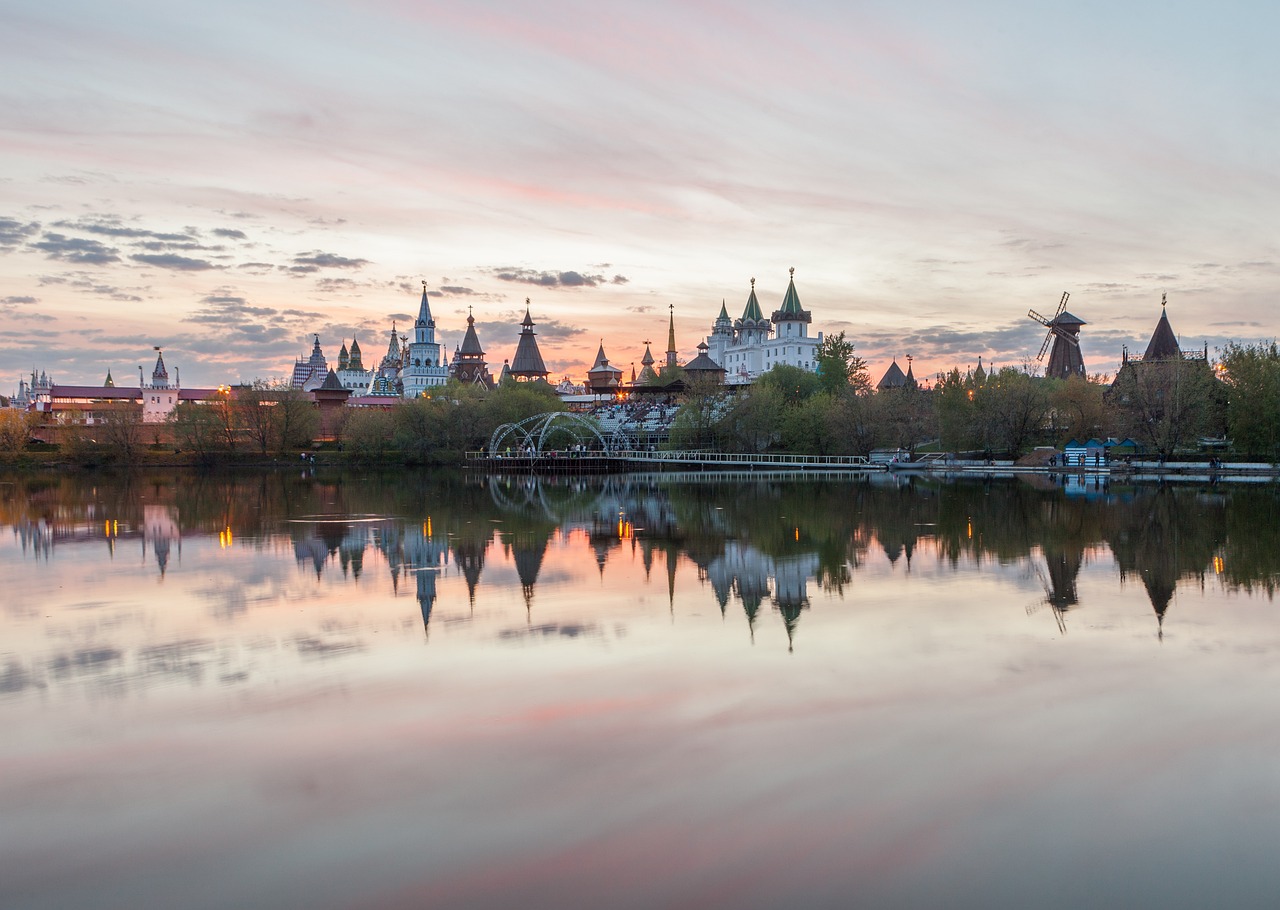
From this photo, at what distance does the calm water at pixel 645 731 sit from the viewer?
7.22 meters

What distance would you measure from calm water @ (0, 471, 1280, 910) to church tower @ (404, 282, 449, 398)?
5453 inches

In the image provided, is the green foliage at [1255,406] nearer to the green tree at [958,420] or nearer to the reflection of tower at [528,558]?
the green tree at [958,420]

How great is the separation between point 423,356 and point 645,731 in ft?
507

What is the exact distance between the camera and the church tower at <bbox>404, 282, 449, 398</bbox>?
158m

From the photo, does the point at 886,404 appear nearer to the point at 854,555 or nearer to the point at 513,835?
the point at 854,555

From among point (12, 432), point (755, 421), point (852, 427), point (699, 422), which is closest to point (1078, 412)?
point (852, 427)

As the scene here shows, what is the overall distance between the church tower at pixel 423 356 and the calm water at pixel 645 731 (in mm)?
138507

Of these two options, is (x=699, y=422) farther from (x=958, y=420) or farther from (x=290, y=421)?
(x=290, y=421)

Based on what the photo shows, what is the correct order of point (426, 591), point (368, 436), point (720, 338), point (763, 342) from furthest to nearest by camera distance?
point (720, 338), point (763, 342), point (368, 436), point (426, 591)

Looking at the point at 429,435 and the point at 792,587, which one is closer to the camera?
the point at 792,587

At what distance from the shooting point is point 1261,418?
54.6m

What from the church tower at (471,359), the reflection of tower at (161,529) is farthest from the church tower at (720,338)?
the reflection of tower at (161,529)

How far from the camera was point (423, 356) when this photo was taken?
15912 cm

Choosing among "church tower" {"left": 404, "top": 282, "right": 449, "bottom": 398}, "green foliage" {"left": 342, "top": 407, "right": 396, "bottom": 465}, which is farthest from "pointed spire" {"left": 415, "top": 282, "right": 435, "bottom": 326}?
"green foliage" {"left": 342, "top": 407, "right": 396, "bottom": 465}
